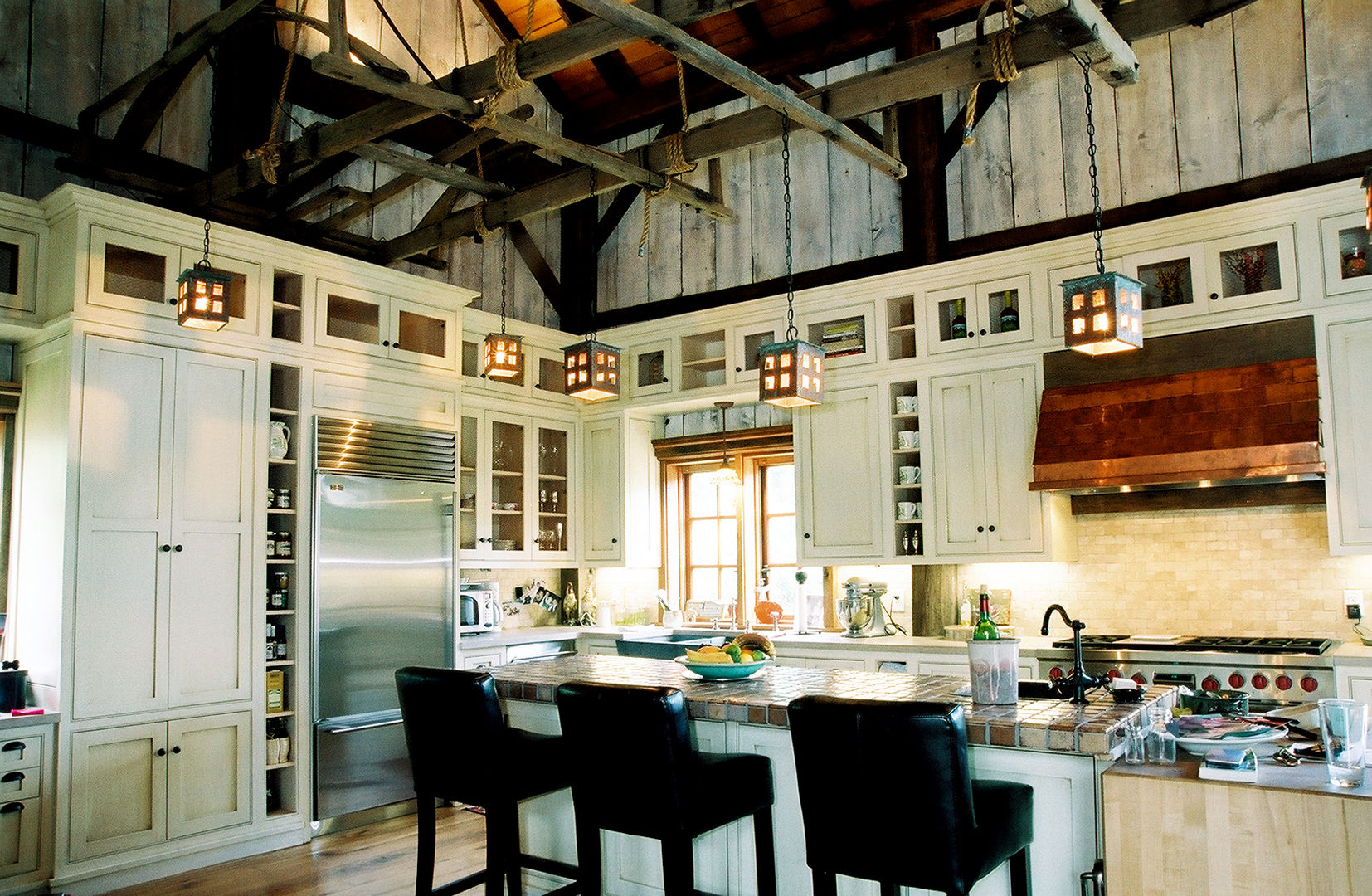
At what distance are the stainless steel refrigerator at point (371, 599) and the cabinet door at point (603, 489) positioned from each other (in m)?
1.48

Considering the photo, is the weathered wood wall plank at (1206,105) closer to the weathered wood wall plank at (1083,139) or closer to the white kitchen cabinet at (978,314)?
the weathered wood wall plank at (1083,139)

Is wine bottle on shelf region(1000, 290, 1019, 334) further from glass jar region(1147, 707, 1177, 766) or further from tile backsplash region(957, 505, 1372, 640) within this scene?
glass jar region(1147, 707, 1177, 766)

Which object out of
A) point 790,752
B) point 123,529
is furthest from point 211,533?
point 790,752

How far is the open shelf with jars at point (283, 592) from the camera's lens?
5102mm

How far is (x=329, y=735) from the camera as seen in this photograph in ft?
16.8

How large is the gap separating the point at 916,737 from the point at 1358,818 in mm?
954

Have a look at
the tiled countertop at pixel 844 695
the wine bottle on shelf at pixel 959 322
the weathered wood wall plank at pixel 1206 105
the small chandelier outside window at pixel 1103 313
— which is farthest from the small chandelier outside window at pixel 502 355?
the weathered wood wall plank at pixel 1206 105

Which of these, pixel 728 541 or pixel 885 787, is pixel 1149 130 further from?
pixel 885 787

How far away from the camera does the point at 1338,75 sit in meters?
5.04

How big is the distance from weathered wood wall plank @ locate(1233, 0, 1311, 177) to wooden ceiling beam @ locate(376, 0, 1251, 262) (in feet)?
5.15

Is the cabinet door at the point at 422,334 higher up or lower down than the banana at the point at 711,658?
higher up

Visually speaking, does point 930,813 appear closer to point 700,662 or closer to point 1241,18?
point 700,662

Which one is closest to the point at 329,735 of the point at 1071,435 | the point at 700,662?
the point at 700,662

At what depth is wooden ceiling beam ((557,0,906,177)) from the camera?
3275 mm
